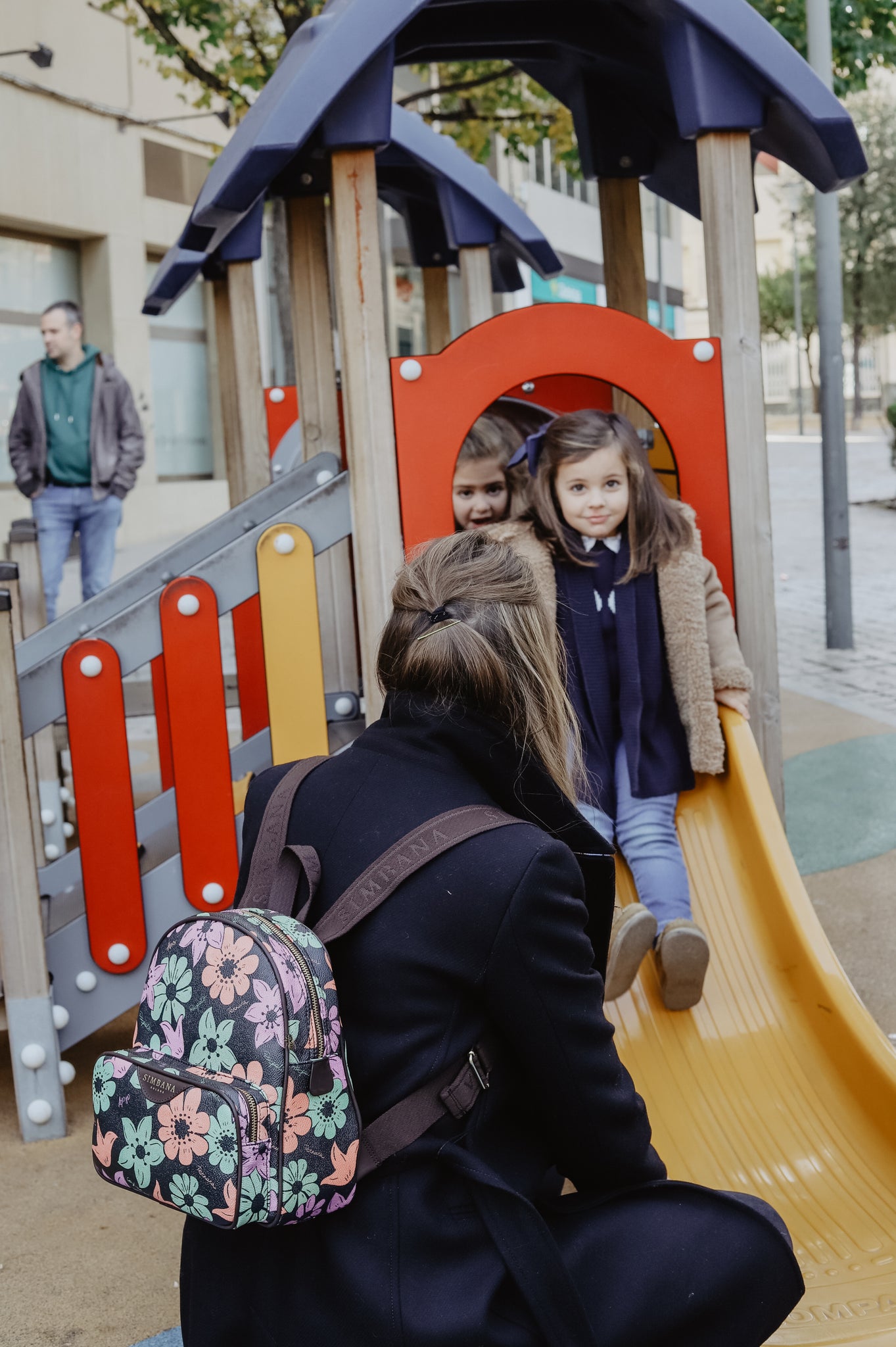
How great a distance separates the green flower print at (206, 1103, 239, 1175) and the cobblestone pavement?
5.93m

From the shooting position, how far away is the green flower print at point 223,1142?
145 cm

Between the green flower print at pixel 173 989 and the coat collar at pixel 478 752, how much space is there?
1.20 ft

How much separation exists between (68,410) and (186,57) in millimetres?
3073

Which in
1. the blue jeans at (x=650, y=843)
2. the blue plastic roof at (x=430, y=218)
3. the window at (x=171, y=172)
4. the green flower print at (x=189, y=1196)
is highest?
the window at (x=171, y=172)

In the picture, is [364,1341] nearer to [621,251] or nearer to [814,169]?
[814,169]

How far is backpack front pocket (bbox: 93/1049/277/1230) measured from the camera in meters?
1.46

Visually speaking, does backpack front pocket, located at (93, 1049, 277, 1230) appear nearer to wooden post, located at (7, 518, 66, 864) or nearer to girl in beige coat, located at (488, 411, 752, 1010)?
girl in beige coat, located at (488, 411, 752, 1010)

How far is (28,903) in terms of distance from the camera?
3189mm

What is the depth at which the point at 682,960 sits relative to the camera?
2.96 meters

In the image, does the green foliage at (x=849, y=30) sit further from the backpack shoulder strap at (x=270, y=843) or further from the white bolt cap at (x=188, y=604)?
the backpack shoulder strap at (x=270, y=843)

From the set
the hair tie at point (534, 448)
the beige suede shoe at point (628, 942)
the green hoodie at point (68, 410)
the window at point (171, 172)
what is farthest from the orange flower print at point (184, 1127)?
the window at point (171, 172)

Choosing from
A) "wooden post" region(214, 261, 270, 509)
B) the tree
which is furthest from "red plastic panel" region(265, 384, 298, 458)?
the tree

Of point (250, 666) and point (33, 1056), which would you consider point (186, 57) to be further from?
point (33, 1056)

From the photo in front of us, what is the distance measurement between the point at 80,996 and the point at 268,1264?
1971 millimetres
